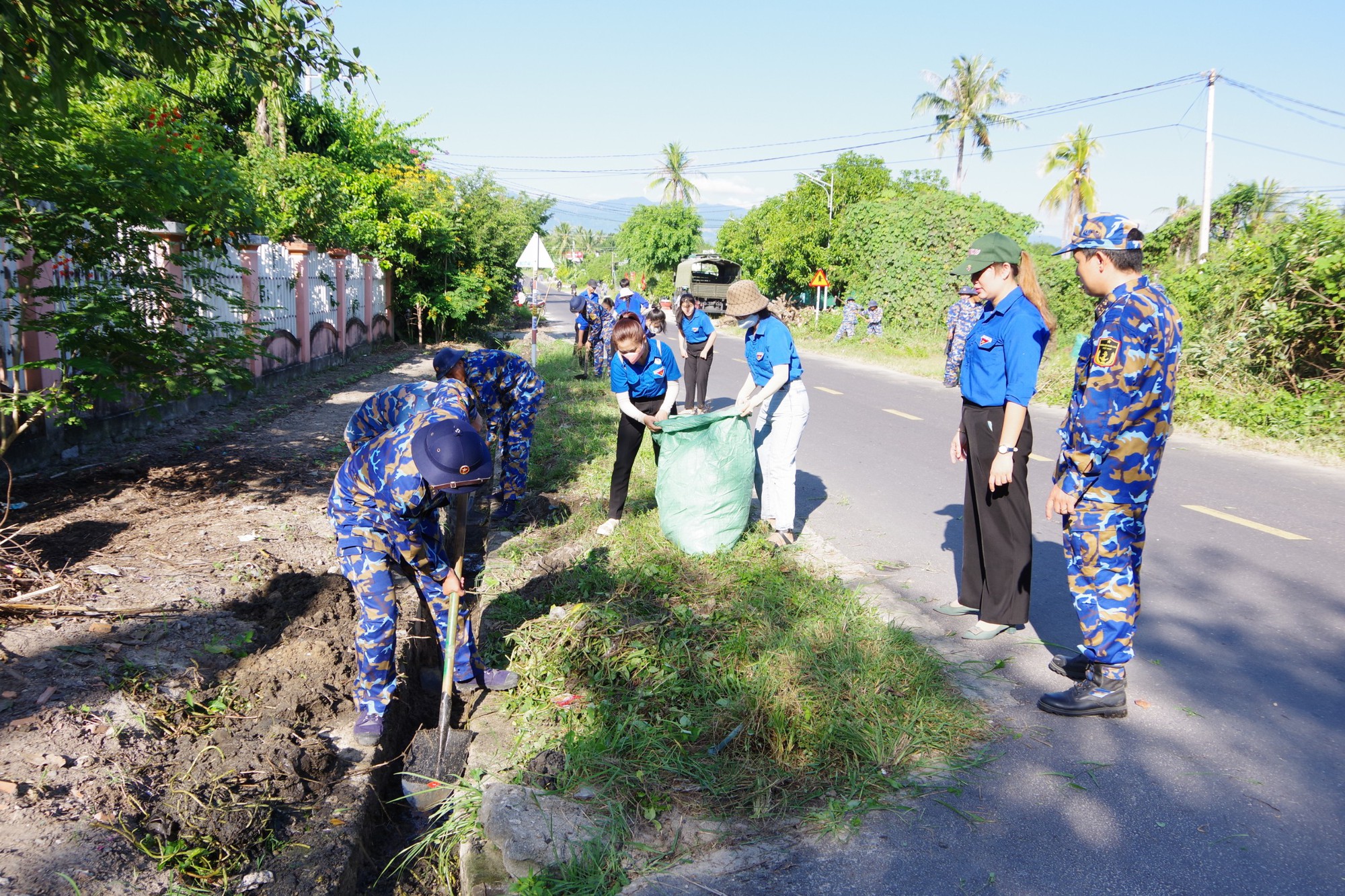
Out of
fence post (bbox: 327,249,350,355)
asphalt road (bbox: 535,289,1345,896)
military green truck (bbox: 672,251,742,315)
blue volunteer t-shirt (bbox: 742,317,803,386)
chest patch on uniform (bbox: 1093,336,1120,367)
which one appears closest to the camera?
asphalt road (bbox: 535,289,1345,896)

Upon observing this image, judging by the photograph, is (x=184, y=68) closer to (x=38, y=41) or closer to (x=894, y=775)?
(x=38, y=41)

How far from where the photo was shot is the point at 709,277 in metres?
36.6

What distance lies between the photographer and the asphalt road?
8.66ft

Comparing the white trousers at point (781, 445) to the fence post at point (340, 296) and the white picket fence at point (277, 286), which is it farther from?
the fence post at point (340, 296)

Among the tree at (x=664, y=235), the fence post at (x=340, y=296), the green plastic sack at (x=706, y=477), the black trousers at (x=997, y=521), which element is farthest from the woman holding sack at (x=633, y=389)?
the tree at (x=664, y=235)

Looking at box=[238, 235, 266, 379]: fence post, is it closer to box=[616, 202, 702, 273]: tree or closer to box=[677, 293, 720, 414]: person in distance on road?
box=[677, 293, 720, 414]: person in distance on road

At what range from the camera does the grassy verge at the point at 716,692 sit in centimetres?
308

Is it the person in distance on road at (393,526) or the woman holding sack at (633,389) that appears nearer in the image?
the person in distance on road at (393,526)

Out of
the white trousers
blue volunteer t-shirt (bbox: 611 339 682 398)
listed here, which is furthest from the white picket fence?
the white trousers

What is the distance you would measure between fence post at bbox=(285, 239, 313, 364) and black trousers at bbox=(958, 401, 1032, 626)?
12014 mm

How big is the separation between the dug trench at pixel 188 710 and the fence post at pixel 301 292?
27.0 ft

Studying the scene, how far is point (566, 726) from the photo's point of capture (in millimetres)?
3627

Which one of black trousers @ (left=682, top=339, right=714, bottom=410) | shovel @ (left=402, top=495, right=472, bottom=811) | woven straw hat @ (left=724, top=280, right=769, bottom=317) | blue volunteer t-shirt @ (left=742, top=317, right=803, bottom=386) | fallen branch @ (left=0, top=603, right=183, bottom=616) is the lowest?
shovel @ (left=402, top=495, right=472, bottom=811)

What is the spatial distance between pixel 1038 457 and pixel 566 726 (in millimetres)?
6995
